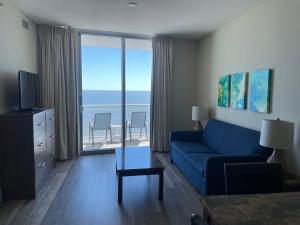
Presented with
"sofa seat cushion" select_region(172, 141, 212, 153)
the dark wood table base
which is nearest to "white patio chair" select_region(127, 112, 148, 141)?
"sofa seat cushion" select_region(172, 141, 212, 153)

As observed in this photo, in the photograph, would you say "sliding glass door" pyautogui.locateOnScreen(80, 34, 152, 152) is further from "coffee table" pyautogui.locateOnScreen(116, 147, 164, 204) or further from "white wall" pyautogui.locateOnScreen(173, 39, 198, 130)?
"coffee table" pyautogui.locateOnScreen(116, 147, 164, 204)

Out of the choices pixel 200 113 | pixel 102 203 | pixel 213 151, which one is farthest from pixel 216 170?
pixel 200 113

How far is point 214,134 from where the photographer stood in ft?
12.7

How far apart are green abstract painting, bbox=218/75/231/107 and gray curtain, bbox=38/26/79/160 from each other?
9.45ft

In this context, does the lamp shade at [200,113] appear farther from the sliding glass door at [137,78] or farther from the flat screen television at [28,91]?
the flat screen television at [28,91]

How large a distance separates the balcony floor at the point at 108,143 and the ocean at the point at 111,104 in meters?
0.23

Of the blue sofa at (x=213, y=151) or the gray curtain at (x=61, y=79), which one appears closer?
the blue sofa at (x=213, y=151)

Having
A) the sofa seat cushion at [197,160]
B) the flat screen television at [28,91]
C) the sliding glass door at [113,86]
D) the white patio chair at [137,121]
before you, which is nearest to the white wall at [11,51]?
the flat screen television at [28,91]

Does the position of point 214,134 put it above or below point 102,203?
above

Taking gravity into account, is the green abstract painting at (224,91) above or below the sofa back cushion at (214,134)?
above

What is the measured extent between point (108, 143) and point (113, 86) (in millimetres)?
1463

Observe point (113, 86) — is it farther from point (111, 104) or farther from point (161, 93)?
point (161, 93)

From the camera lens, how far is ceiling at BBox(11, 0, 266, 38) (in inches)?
120

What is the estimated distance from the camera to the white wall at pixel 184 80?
5027 mm
